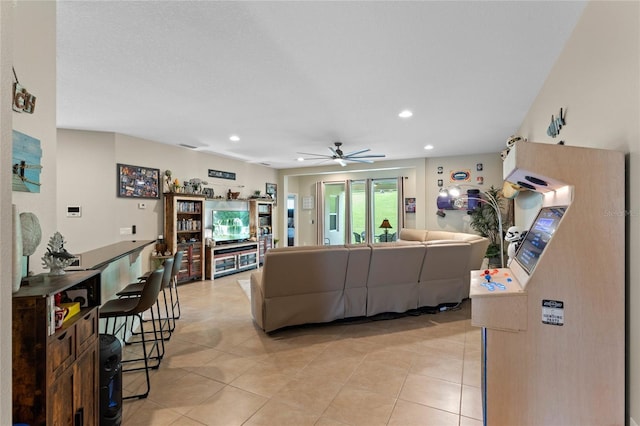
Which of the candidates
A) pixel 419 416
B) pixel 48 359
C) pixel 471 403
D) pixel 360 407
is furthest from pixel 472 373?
pixel 48 359

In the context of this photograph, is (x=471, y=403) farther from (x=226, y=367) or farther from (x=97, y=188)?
(x=97, y=188)

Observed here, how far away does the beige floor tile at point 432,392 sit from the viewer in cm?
211

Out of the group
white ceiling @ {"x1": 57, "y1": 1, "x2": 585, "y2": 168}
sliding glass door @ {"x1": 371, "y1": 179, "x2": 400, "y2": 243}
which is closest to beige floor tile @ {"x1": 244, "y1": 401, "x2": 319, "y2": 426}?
white ceiling @ {"x1": 57, "y1": 1, "x2": 585, "y2": 168}

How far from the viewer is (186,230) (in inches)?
237

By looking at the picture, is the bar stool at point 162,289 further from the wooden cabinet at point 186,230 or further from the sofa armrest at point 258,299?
the wooden cabinet at point 186,230

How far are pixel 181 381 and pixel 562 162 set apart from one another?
3005 mm

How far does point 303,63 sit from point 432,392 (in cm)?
289

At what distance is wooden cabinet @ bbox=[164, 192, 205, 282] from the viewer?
5.67m

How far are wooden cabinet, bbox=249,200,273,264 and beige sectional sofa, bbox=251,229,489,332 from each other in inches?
165

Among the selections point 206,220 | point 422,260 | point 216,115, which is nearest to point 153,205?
point 206,220

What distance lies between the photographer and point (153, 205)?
5.57 metres

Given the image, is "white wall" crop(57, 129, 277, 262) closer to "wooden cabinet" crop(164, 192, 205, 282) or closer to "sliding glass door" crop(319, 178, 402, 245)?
"wooden cabinet" crop(164, 192, 205, 282)

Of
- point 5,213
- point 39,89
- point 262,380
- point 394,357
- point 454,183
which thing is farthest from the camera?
point 454,183

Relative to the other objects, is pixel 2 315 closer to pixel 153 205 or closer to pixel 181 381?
pixel 181 381
